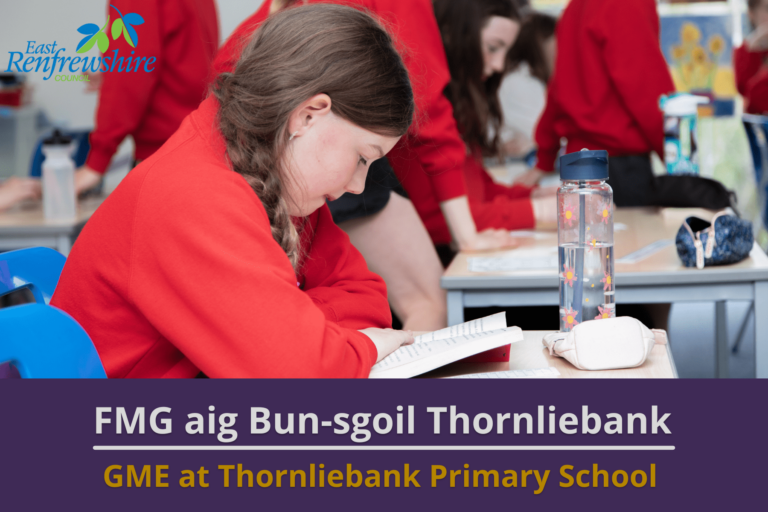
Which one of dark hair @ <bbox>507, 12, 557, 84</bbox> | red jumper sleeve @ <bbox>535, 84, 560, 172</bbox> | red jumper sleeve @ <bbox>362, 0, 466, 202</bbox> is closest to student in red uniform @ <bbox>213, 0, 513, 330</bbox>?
red jumper sleeve @ <bbox>362, 0, 466, 202</bbox>

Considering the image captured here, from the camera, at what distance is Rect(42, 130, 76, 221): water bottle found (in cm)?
210

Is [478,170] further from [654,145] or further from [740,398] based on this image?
[740,398]

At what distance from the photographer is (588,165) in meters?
0.88

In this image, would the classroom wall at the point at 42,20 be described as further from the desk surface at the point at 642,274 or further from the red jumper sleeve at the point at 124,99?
the desk surface at the point at 642,274

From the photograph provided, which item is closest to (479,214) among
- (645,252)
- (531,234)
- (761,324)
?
(531,234)

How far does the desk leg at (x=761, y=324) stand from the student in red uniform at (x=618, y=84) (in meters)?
0.79

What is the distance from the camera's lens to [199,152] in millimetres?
788

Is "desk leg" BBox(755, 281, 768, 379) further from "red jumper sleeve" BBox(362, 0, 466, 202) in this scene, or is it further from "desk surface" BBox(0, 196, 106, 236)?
"desk surface" BBox(0, 196, 106, 236)

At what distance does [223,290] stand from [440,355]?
0.23 meters

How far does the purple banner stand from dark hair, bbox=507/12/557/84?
8.78 feet

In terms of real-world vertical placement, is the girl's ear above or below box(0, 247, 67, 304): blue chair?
above

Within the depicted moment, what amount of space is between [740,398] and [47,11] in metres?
1.17

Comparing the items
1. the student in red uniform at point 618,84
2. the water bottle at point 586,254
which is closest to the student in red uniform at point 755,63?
the student in red uniform at point 618,84

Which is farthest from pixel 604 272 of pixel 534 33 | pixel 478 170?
pixel 534 33
